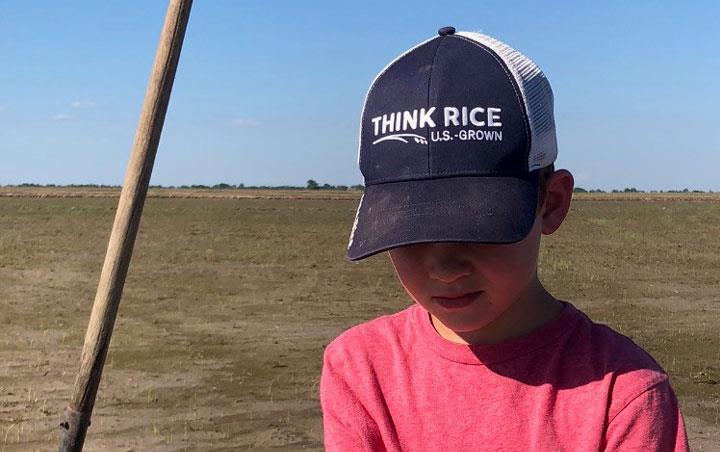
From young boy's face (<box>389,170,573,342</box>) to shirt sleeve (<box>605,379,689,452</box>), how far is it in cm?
22

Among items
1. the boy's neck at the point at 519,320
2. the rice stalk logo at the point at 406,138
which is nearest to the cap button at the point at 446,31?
the rice stalk logo at the point at 406,138

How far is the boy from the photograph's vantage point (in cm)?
147

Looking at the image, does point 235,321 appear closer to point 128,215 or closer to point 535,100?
point 128,215

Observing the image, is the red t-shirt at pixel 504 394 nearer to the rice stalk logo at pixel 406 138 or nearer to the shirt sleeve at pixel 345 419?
the shirt sleeve at pixel 345 419

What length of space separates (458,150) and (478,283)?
20 cm

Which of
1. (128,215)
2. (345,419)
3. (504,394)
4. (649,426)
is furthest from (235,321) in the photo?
(649,426)

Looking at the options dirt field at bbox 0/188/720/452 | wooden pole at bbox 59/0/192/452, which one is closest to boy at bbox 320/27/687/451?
wooden pole at bbox 59/0/192/452

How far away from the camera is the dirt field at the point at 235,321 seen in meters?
6.55

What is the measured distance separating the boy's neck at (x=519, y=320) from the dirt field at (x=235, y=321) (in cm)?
461

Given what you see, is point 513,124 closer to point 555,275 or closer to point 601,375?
point 601,375

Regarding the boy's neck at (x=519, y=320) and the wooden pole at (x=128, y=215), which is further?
the wooden pole at (x=128, y=215)

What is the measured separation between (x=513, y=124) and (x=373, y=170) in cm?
24

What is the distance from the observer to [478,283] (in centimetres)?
149

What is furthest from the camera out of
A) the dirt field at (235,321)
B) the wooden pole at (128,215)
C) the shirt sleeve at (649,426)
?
the dirt field at (235,321)
